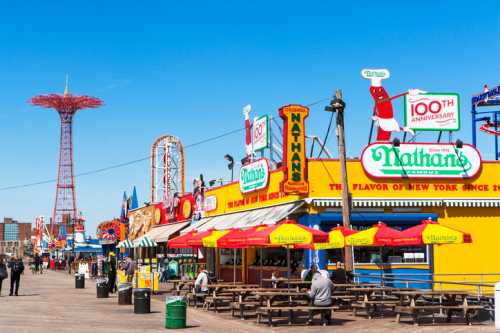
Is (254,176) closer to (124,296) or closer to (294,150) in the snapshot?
(294,150)

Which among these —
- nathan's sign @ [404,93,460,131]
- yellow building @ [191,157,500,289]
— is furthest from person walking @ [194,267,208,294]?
nathan's sign @ [404,93,460,131]

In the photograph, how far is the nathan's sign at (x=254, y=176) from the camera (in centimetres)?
3181

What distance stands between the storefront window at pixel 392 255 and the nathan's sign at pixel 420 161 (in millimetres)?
2760

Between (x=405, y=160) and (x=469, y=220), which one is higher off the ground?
(x=405, y=160)

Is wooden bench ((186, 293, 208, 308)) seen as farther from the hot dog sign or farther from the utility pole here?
the hot dog sign

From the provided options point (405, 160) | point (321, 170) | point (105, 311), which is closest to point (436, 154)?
point (405, 160)

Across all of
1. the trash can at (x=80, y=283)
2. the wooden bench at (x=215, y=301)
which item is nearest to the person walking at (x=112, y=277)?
the trash can at (x=80, y=283)

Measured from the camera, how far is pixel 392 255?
1129 inches

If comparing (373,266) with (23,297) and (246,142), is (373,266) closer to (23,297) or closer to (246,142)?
(246,142)

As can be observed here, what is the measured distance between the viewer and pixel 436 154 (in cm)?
2953

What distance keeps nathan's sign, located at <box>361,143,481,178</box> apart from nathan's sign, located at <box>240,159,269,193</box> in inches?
188

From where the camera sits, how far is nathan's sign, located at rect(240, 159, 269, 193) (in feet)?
104

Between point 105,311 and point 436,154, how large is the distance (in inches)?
553

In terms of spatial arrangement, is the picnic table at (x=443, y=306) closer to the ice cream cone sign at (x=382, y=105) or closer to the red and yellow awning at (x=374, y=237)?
the red and yellow awning at (x=374, y=237)
